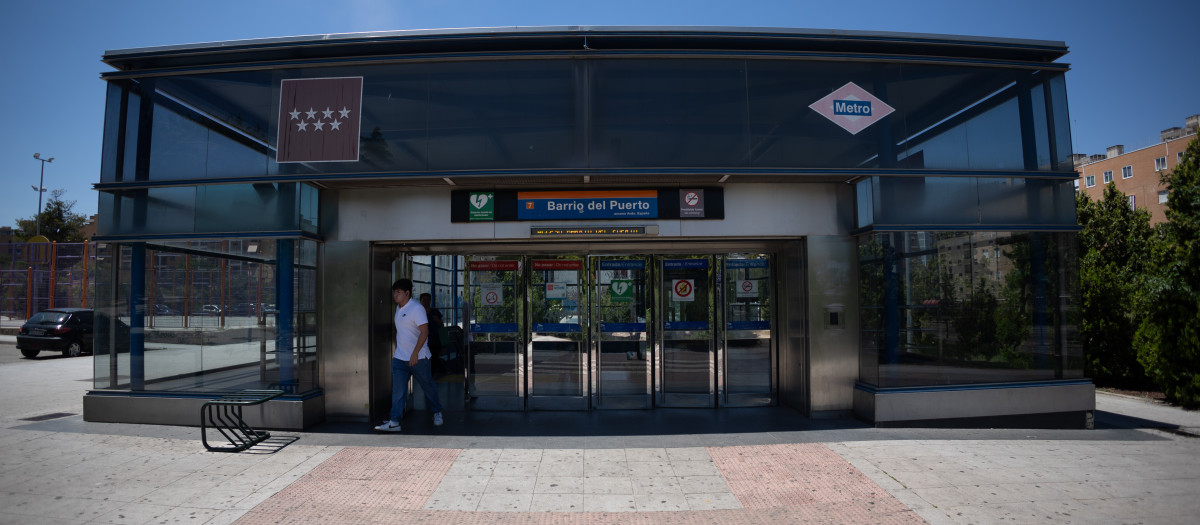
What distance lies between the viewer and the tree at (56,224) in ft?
124

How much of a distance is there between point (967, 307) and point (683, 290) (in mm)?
3664

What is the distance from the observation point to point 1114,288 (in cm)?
937

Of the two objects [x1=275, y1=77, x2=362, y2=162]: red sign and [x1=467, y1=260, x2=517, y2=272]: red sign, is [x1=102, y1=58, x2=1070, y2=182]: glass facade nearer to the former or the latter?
[x1=275, y1=77, x2=362, y2=162]: red sign

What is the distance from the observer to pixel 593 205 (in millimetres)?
7359

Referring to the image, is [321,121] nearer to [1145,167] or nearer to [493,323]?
[493,323]

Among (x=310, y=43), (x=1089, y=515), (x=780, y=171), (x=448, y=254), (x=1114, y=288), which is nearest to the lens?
(x=1089, y=515)

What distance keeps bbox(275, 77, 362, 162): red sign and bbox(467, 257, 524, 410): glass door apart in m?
2.32

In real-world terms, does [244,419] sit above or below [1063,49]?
below

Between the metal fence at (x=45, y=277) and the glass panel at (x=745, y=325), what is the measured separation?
2467 centimetres

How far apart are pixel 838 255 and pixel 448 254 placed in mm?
5429

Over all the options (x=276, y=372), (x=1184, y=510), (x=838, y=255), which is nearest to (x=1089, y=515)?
(x=1184, y=510)

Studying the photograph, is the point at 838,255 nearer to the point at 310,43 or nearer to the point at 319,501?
the point at 319,501

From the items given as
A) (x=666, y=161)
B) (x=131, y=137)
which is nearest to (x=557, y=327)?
(x=666, y=161)

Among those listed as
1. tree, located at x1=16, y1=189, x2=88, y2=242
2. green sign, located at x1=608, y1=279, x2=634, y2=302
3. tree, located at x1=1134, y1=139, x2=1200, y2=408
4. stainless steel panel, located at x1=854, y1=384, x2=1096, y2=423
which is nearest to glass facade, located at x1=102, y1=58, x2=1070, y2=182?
green sign, located at x1=608, y1=279, x2=634, y2=302
